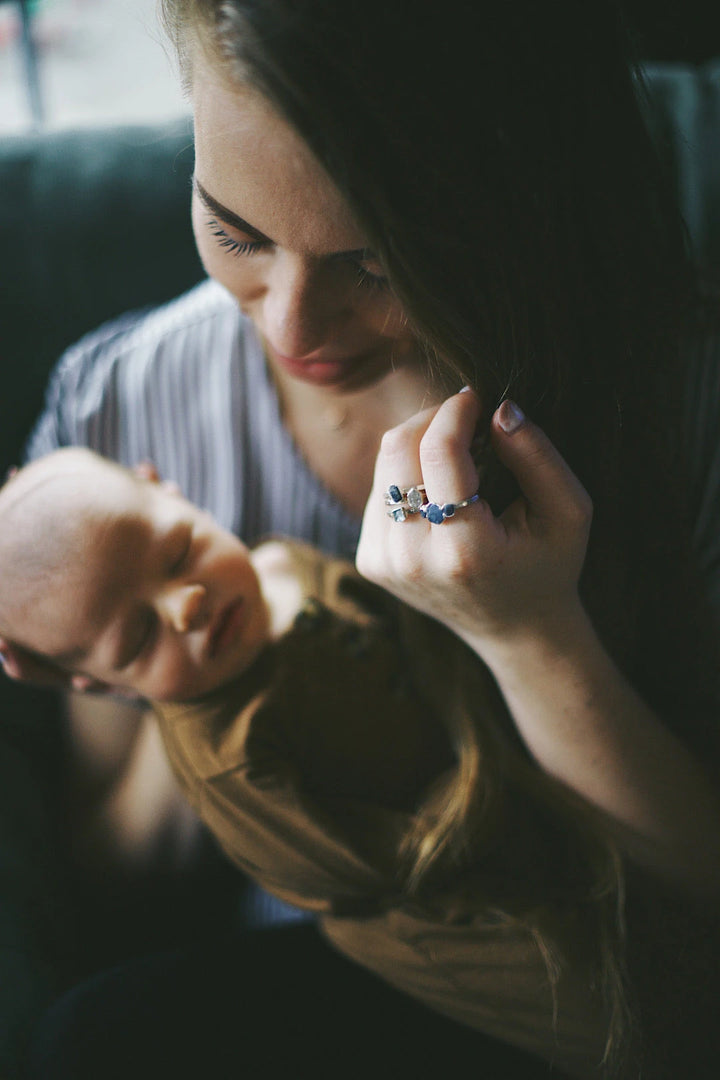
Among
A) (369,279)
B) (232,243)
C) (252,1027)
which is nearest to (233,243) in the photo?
(232,243)

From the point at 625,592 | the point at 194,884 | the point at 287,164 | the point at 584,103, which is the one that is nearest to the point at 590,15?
the point at 584,103

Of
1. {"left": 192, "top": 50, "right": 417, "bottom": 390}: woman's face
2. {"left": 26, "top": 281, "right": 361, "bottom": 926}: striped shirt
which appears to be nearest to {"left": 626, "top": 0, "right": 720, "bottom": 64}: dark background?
{"left": 26, "top": 281, "right": 361, "bottom": 926}: striped shirt

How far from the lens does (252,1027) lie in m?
0.81

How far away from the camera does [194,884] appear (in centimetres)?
115

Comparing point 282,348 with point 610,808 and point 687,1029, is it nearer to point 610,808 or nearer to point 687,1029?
point 610,808

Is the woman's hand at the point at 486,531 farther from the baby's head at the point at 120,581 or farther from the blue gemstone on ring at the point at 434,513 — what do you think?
the baby's head at the point at 120,581

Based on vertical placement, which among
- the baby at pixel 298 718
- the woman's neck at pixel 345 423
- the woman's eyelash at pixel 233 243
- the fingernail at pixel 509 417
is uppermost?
the woman's eyelash at pixel 233 243

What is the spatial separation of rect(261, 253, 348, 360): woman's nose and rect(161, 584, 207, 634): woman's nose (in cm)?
25

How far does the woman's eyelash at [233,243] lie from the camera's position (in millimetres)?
606

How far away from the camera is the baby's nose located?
0.77 m

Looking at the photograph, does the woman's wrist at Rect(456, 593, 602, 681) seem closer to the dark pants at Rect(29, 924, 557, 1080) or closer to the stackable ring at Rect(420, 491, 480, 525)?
the stackable ring at Rect(420, 491, 480, 525)

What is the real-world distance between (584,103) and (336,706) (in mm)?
601

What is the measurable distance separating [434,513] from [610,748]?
0.98ft

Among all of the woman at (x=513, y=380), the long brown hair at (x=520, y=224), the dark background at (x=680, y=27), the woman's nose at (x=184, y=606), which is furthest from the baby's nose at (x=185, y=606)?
the dark background at (x=680, y=27)
